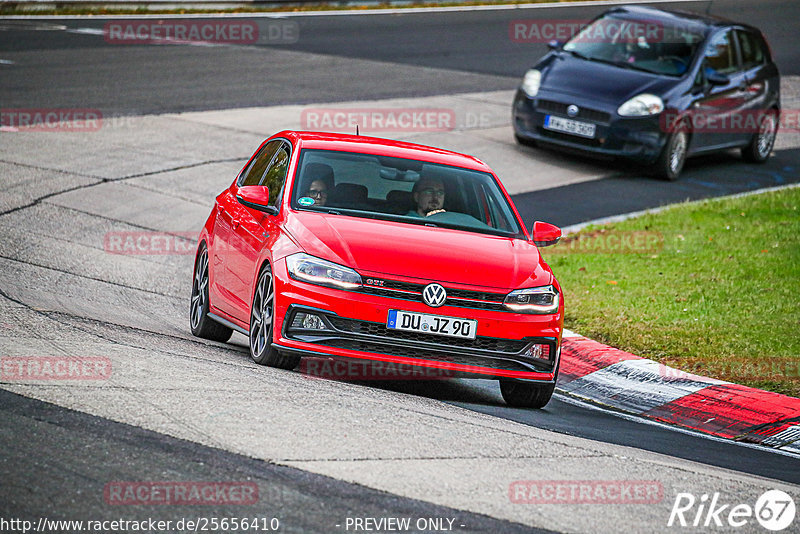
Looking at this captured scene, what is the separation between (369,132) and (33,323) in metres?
11.2

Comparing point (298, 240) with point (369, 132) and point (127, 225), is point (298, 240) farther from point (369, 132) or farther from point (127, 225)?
point (369, 132)

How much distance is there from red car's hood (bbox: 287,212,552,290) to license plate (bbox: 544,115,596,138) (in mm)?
9144

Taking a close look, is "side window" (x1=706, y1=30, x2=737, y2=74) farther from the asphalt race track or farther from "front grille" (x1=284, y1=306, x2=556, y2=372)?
"front grille" (x1=284, y1=306, x2=556, y2=372)

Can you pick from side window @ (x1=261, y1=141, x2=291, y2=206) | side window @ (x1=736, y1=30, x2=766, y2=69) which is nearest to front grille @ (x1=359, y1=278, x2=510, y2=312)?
side window @ (x1=261, y1=141, x2=291, y2=206)

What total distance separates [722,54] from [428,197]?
11.3 m

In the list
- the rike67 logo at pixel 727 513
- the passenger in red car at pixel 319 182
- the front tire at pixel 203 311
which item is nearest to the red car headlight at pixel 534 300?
the passenger in red car at pixel 319 182

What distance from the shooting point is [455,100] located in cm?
2188

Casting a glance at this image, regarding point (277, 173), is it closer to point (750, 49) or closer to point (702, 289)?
point (702, 289)

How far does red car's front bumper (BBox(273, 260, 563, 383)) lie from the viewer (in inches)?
294

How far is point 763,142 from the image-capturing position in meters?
19.7

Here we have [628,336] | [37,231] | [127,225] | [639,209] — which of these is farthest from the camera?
[639,209]

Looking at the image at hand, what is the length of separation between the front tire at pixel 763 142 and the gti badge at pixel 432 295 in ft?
43.4

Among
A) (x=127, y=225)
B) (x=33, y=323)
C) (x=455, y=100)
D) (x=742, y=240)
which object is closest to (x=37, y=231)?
(x=127, y=225)

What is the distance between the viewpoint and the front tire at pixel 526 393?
803 centimetres
